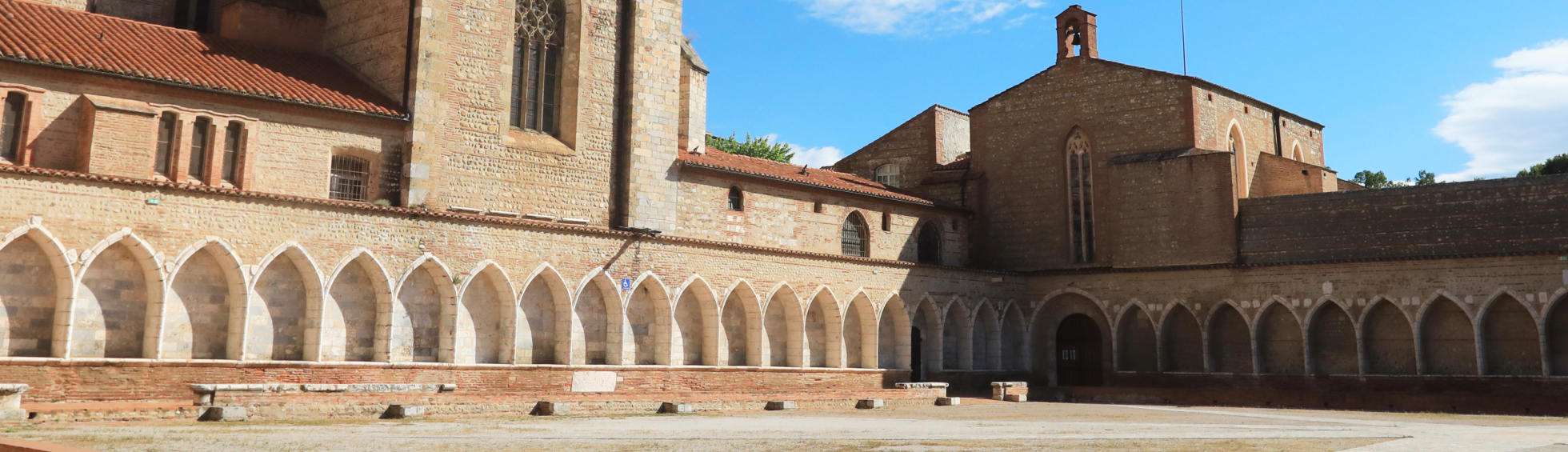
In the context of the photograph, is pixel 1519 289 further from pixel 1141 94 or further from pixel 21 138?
pixel 21 138

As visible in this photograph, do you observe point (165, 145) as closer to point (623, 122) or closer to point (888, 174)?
point (623, 122)

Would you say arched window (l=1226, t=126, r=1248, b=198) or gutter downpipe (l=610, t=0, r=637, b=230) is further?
arched window (l=1226, t=126, r=1248, b=198)

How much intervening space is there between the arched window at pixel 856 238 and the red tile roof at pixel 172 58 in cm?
1247

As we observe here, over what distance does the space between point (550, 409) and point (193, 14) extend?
12976mm

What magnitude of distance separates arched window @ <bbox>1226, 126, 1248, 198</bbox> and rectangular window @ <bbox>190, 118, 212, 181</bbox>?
81.2ft

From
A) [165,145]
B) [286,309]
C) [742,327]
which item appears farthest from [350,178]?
[742,327]

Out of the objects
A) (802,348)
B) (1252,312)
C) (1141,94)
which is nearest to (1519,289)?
(1252,312)

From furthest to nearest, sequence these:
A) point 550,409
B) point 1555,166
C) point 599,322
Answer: point 1555,166
point 599,322
point 550,409

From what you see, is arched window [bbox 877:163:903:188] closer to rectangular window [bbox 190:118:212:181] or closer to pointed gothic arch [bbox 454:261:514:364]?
pointed gothic arch [bbox 454:261:514:364]

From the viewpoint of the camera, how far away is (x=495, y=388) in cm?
2364

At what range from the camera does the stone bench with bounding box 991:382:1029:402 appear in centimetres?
3048

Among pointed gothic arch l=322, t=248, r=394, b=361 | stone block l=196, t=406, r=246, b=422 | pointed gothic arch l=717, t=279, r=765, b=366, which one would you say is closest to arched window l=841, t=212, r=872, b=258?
pointed gothic arch l=717, t=279, r=765, b=366

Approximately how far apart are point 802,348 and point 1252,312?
11299 millimetres

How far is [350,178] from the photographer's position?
23391mm
